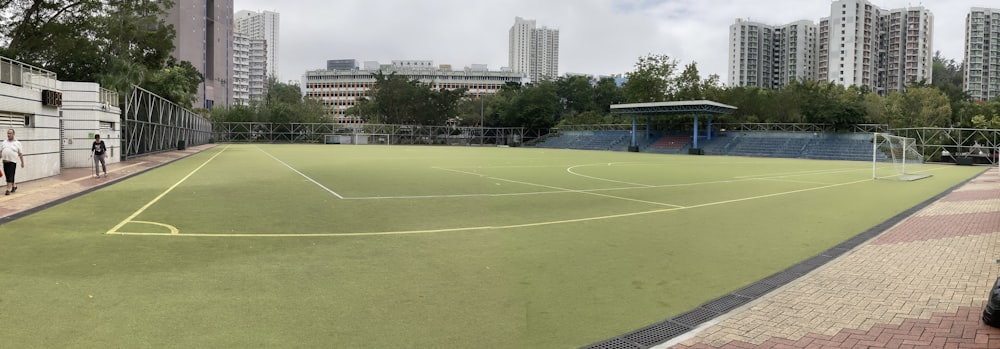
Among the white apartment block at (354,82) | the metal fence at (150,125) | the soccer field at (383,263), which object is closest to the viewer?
the soccer field at (383,263)

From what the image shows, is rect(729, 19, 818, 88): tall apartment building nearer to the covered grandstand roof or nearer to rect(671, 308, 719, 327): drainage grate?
the covered grandstand roof

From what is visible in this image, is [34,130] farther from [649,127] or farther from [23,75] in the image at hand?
[649,127]

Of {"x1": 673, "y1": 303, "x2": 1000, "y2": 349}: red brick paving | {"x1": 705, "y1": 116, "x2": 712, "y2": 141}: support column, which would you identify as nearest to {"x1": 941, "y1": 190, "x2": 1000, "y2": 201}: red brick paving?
{"x1": 673, "y1": 303, "x2": 1000, "y2": 349}: red brick paving

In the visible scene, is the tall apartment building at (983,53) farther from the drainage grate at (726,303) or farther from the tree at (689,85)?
the drainage grate at (726,303)

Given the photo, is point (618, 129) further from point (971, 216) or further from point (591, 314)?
point (591, 314)

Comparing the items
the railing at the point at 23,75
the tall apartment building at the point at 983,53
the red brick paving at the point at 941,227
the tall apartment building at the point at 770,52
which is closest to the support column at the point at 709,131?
the red brick paving at the point at 941,227

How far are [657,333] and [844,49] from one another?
465 feet

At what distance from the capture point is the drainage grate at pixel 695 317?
16.9 ft

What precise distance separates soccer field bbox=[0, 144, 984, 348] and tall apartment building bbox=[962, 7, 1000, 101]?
139 meters

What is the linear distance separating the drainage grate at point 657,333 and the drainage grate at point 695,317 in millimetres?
118

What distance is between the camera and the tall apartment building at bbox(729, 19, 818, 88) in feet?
439

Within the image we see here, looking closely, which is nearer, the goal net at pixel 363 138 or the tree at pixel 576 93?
the goal net at pixel 363 138

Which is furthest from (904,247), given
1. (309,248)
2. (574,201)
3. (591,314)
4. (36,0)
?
(36,0)

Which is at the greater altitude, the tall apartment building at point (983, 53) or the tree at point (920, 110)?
the tall apartment building at point (983, 53)
